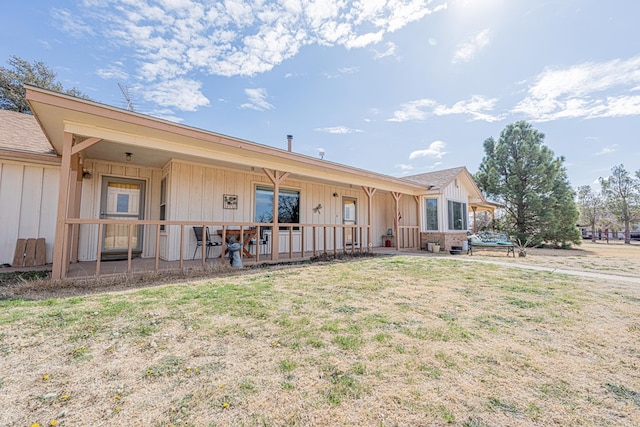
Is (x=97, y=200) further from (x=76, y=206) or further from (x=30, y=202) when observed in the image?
(x=30, y=202)

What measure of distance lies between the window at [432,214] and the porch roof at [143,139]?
17.8 ft

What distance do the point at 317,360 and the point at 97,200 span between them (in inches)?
277

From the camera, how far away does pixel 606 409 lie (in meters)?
1.51

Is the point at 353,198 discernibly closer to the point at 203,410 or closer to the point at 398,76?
the point at 398,76

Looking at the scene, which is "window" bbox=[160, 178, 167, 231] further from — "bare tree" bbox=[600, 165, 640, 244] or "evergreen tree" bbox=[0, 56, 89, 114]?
"bare tree" bbox=[600, 165, 640, 244]

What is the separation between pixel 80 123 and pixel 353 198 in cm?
841

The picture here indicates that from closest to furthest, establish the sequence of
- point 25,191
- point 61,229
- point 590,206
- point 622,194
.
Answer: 1. point 61,229
2. point 25,191
3. point 622,194
4. point 590,206

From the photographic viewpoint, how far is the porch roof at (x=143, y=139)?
3.93 m

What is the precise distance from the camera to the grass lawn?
1.45 metres

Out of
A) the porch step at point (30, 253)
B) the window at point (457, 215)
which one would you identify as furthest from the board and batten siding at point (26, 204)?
the window at point (457, 215)

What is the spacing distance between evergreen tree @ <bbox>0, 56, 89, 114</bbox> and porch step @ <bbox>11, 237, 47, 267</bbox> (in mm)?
11962

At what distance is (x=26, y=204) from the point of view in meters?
5.57

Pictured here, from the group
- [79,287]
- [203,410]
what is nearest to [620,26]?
[203,410]

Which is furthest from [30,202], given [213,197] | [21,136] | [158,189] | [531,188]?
[531,188]
